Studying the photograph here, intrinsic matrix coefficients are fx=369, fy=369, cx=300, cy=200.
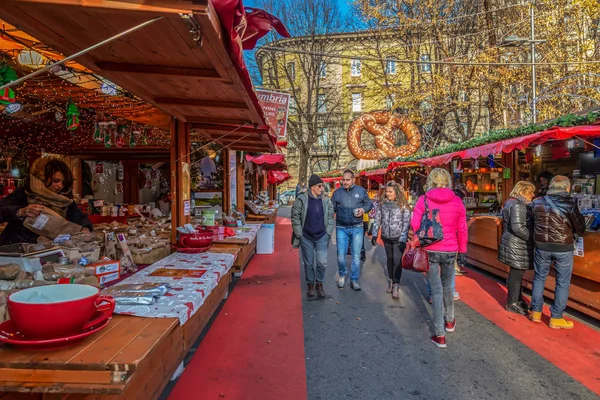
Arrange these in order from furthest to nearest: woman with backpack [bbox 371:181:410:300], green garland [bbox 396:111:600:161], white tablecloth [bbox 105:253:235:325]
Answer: woman with backpack [bbox 371:181:410:300]
green garland [bbox 396:111:600:161]
white tablecloth [bbox 105:253:235:325]

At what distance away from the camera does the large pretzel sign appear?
12367 mm

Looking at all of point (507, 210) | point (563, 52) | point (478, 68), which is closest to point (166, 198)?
point (507, 210)

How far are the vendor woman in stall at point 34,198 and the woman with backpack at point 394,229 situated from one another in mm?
4389

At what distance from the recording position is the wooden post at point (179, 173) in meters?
5.04

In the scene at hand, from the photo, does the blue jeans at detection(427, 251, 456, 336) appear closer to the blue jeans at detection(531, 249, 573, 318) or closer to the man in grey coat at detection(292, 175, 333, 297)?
the blue jeans at detection(531, 249, 573, 318)

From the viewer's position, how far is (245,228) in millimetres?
7703

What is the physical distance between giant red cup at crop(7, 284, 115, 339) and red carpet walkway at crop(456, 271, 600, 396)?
3.92 metres

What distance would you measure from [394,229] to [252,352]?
307cm

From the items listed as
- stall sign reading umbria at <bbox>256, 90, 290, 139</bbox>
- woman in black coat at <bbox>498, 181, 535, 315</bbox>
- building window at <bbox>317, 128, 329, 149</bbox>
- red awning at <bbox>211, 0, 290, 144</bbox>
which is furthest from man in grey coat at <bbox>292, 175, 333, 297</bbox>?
building window at <bbox>317, 128, 329, 149</bbox>

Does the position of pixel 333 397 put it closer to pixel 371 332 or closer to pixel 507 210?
pixel 371 332

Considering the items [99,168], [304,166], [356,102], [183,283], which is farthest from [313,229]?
[356,102]

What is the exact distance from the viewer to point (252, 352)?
3820 millimetres

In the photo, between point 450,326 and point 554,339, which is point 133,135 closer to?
point 450,326

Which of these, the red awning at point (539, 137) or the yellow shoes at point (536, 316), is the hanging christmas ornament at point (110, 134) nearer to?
the red awning at point (539, 137)
